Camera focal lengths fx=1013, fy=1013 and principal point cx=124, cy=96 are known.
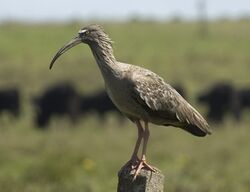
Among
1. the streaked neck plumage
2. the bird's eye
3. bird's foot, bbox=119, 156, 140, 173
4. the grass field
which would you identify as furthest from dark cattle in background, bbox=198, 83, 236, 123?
the bird's eye

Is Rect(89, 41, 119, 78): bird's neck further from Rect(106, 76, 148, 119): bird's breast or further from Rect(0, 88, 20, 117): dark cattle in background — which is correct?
Rect(0, 88, 20, 117): dark cattle in background

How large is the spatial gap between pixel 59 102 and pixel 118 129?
5222 millimetres

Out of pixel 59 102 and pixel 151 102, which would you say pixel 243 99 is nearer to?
pixel 59 102

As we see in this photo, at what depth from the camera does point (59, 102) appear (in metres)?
32.1

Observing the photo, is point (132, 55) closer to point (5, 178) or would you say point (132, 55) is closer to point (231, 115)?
point (231, 115)

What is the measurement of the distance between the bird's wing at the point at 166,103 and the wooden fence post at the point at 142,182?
0.68 metres

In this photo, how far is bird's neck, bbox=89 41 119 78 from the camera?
7473 millimetres

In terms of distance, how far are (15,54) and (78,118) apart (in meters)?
18.6

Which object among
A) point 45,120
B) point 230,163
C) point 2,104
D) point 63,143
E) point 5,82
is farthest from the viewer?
point 5,82

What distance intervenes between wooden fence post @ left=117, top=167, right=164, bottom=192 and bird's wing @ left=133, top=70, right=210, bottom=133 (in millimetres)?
679

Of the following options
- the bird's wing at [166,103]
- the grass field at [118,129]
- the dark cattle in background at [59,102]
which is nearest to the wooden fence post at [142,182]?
the bird's wing at [166,103]

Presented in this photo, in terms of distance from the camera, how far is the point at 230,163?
1886cm

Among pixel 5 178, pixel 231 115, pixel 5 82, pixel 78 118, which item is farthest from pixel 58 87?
pixel 5 178

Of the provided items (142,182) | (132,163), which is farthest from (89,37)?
(142,182)
